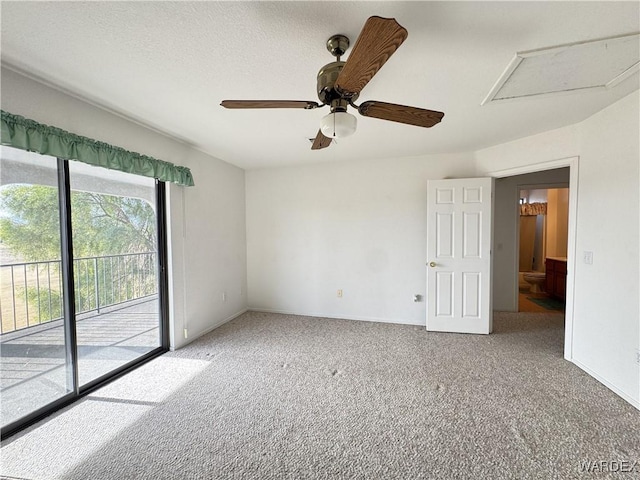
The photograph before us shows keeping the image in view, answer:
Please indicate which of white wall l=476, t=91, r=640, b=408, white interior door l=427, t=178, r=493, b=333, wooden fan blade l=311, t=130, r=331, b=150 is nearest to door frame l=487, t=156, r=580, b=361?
white wall l=476, t=91, r=640, b=408

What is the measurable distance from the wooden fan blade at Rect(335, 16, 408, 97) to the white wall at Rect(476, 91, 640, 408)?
222 centimetres

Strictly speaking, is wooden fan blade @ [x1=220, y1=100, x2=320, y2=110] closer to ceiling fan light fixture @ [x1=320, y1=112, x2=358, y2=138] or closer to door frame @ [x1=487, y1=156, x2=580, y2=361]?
ceiling fan light fixture @ [x1=320, y1=112, x2=358, y2=138]

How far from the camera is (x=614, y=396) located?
206 centimetres

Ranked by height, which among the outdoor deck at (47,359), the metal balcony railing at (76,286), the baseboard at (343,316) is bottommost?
the baseboard at (343,316)

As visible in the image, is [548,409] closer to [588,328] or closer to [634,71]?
[588,328]

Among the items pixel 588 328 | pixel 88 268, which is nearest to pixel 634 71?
pixel 588 328

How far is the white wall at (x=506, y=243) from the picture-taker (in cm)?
Answer: 412

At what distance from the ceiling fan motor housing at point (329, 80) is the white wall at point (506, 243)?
379 cm

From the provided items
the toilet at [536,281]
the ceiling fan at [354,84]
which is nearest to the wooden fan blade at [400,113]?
the ceiling fan at [354,84]

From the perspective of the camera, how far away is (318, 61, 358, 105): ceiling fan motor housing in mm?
1354

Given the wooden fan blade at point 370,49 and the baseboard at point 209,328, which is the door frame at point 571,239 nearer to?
the wooden fan blade at point 370,49

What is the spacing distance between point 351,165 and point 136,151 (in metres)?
2.60

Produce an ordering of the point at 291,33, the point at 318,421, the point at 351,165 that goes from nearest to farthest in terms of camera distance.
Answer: the point at 291,33 → the point at 318,421 → the point at 351,165

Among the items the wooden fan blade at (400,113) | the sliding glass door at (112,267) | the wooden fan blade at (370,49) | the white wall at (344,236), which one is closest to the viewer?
the wooden fan blade at (370,49)
